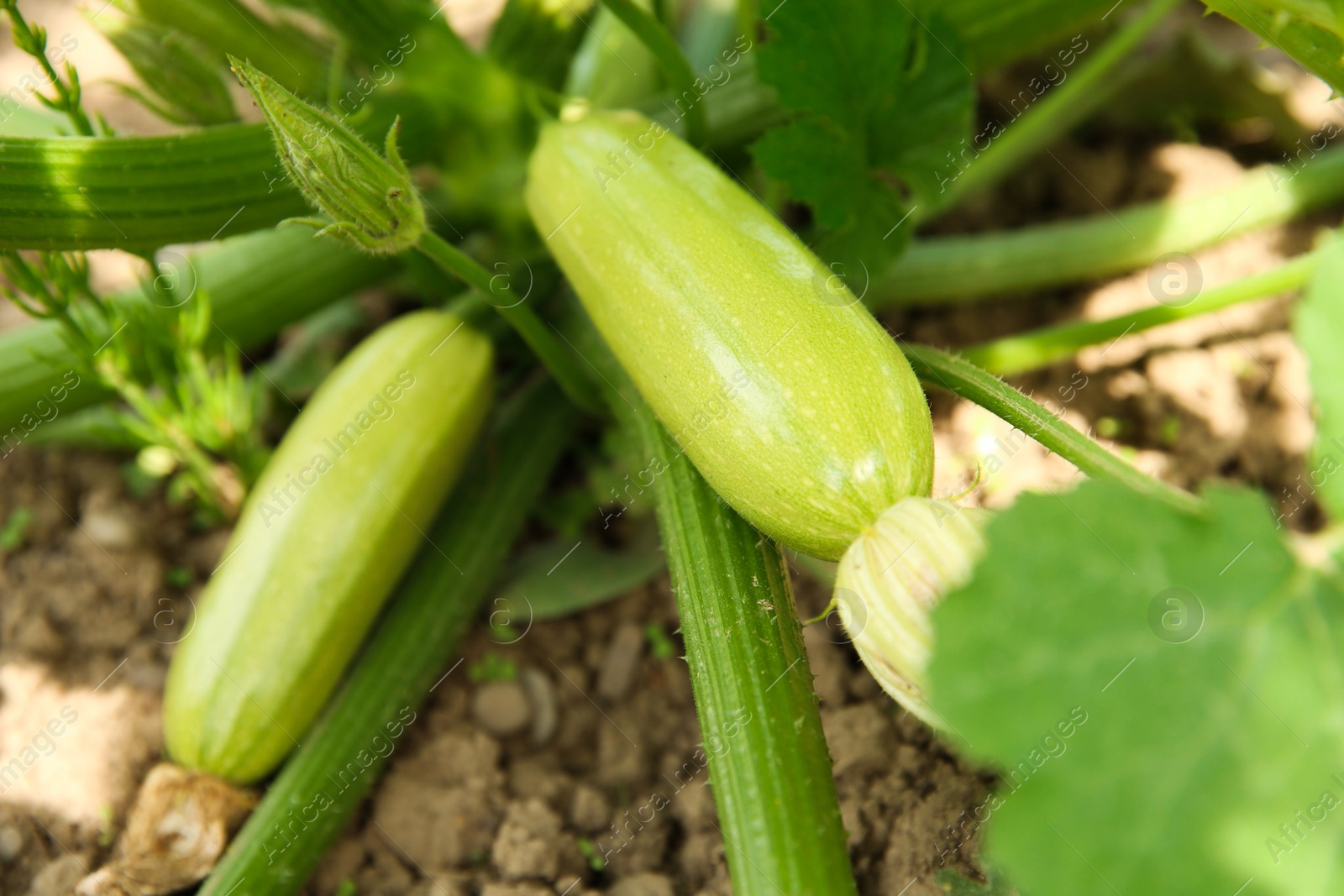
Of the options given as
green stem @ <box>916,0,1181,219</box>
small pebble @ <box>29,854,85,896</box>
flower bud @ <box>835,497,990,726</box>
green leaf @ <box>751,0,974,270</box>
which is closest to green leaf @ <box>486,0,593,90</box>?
green leaf @ <box>751,0,974,270</box>

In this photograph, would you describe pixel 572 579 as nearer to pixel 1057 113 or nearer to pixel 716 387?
pixel 716 387

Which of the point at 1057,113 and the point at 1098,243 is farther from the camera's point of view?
the point at 1057,113

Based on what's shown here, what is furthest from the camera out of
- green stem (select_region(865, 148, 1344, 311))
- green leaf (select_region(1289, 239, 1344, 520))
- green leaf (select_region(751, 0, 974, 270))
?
green stem (select_region(865, 148, 1344, 311))

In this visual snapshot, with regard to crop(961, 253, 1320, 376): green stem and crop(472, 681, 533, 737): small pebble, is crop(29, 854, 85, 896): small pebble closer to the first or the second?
crop(472, 681, 533, 737): small pebble

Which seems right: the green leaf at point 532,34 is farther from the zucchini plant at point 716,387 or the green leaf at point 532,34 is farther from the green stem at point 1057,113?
the green stem at point 1057,113

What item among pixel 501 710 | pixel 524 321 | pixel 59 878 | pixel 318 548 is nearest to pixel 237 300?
pixel 318 548
